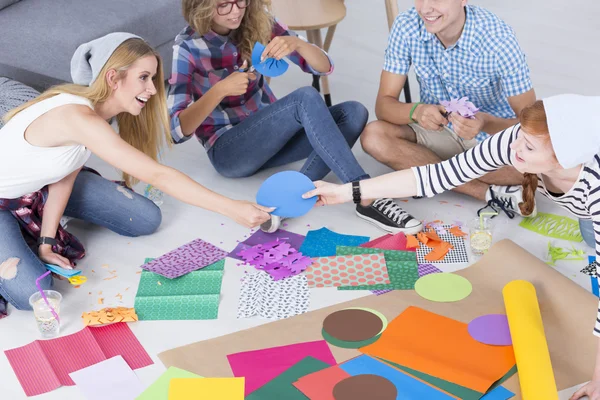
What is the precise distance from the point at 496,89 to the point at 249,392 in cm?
147

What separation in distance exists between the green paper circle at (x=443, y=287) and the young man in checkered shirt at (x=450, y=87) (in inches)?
18.9

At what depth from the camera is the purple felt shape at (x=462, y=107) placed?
8.89 ft

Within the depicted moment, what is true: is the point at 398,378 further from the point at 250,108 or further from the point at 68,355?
the point at 250,108

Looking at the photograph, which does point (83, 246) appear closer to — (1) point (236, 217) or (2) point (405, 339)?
(1) point (236, 217)

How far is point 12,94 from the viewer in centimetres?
304

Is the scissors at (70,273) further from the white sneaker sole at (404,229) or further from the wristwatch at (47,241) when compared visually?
the white sneaker sole at (404,229)

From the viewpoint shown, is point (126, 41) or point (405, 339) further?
point (126, 41)

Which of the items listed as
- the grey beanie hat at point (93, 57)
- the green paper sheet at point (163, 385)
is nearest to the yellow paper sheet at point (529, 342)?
the green paper sheet at point (163, 385)

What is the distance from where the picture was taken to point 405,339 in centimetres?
223

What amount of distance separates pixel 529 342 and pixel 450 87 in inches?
44.7

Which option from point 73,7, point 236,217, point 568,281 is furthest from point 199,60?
point 568,281

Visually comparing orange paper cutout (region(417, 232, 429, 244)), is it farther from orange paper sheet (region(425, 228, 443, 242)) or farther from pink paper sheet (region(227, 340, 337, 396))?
pink paper sheet (region(227, 340, 337, 396))

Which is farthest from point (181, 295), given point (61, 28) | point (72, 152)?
point (61, 28)

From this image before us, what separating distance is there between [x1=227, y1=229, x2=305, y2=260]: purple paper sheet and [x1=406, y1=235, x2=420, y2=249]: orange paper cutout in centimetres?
38
